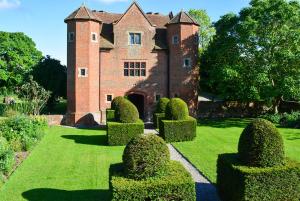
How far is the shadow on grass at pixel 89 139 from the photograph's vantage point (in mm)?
23372

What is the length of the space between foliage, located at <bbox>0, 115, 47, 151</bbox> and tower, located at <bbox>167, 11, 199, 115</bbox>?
1505 centimetres

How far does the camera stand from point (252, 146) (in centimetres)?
1095

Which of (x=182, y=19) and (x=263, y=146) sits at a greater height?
(x=182, y=19)

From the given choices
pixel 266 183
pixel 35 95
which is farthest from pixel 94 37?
pixel 266 183

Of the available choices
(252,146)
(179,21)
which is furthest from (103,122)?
(252,146)

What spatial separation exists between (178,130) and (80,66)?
43.0ft

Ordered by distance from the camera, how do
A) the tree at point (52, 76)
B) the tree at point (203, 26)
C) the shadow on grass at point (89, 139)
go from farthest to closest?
the tree at point (203, 26) → the tree at point (52, 76) → the shadow on grass at point (89, 139)

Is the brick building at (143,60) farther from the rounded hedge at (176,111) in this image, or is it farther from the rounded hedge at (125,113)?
the rounded hedge at (176,111)

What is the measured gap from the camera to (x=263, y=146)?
10750mm

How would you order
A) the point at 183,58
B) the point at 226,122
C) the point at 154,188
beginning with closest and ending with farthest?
the point at 154,188 → the point at 226,122 → the point at 183,58

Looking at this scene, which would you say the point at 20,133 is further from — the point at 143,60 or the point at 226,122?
the point at 226,122

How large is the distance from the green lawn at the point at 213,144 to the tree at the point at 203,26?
22510mm

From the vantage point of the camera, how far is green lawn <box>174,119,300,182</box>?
56.4ft

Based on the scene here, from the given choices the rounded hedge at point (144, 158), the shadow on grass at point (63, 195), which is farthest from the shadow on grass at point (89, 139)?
the rounded hedge at point (144, 158)
